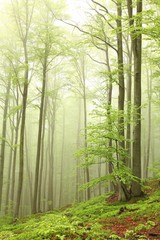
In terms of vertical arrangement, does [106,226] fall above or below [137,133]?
below

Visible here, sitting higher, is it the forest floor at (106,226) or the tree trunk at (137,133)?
the tree trunk at (137,133)

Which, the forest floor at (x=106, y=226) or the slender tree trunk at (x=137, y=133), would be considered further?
the slender tree trunk at (x=137, y=133)

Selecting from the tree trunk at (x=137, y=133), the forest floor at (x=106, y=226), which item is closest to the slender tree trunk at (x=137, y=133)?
the tree trunk at (x=137, y=133)

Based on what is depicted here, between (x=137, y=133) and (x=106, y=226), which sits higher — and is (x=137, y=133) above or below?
above

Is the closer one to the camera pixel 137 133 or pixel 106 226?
pixel 106 226

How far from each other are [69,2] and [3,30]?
518cm

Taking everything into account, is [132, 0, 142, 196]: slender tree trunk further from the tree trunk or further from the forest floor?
the forest floor

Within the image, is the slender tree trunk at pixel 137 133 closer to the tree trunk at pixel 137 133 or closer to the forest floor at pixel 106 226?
the tree trunk at pixel 137 133

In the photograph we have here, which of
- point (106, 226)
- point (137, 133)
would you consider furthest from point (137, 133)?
point (106, 226)

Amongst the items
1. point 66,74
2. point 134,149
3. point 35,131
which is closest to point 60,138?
point 35,131

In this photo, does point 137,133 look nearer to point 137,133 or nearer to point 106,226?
point 137,133

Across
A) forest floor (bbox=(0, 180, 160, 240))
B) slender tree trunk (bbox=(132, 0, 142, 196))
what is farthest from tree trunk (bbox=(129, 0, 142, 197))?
forest floor (bbox=(0, 180, 160, 240))

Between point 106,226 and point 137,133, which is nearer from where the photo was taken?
point 106,226

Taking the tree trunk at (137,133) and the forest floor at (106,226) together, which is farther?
the tree trunk at (137,133)
